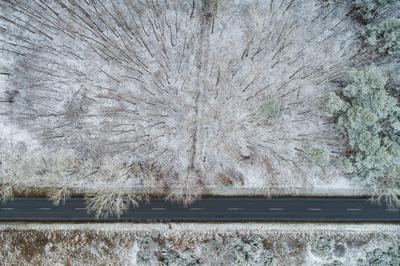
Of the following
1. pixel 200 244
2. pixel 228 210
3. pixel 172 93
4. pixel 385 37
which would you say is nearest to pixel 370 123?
pixel 385 37

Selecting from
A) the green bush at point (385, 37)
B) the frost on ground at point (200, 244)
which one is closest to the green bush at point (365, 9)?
the green bush at point (385, 37)

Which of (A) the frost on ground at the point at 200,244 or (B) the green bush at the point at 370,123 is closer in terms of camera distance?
(B) the green bush at the point at 370,123

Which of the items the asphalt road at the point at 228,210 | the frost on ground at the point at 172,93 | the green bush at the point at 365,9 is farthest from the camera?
the asphalt road at the point at 228,210

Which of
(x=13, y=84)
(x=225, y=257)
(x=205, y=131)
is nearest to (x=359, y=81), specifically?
(x=205, y=131)

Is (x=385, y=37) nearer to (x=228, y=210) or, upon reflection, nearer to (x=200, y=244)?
(x=228, y=210)

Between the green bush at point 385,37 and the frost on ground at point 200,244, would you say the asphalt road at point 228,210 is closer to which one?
the frost on ground at point 200,244

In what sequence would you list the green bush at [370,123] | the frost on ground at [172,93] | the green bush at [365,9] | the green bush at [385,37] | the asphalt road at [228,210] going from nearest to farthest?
the green bush at [370,123] → the green bush at [385,37] → the green bush at [365,9] → the frost on ground at [172,93] → the asphalt road at [228,210]

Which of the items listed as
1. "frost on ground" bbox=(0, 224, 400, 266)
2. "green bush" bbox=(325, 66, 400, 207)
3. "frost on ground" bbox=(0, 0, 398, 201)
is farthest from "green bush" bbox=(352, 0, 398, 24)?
"frost on ground" bbox=(0, 224, 400, 266)
